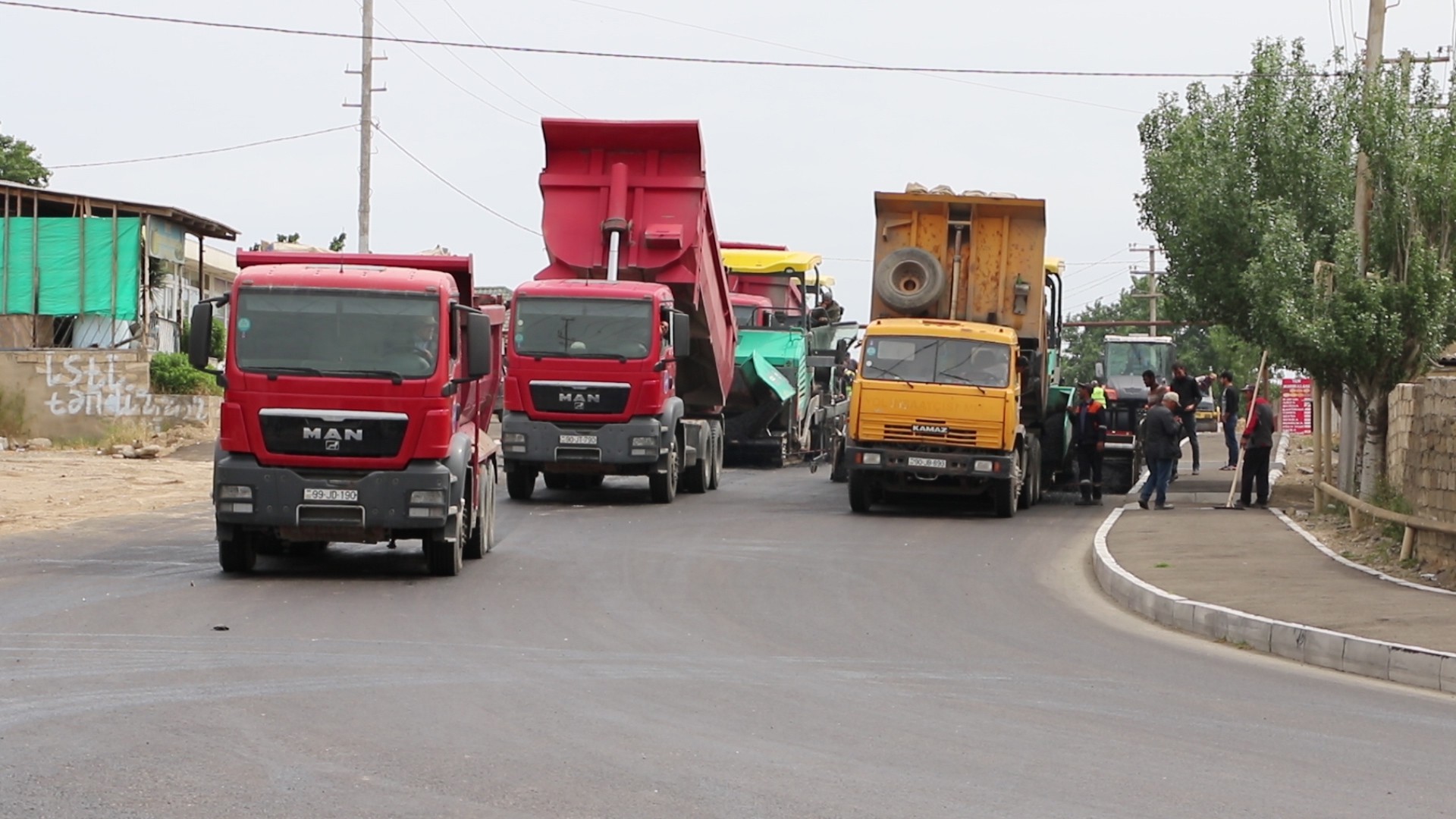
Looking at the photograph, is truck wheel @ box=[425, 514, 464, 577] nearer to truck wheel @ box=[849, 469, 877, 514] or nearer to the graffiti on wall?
truck wheel @ box=[849, 469, 877, 514]

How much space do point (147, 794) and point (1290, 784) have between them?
175 inches

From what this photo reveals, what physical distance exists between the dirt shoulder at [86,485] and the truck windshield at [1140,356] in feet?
106

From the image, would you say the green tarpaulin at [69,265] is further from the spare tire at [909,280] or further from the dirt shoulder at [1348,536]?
the dirt shoulder at [1348,536]

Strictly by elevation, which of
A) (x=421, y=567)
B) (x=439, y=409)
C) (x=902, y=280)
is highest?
(x=902, y=280)

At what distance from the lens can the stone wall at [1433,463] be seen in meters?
15.2

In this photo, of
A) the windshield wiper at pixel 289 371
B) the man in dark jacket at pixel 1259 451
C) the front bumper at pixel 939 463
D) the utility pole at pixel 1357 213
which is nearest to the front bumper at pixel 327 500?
the windshield wiper at pixel 289 371

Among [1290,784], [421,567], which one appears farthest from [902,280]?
[1290,784]

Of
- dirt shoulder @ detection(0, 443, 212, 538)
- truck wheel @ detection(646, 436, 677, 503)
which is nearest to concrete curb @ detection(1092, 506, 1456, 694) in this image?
truck wheel @ detection(646, 436, 677, 503)

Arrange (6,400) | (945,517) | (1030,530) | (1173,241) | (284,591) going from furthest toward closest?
1. (6,400)
2. (1173,241)
3. (945,517)
4. (1030,530)
5. (284,591)

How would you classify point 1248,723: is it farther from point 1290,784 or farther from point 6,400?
point 6,400

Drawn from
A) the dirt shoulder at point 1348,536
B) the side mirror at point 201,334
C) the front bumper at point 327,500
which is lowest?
the dirt shoulder at point 1348,536

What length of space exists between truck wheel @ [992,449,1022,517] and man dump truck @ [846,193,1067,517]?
2 cm

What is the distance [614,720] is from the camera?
8312 mm

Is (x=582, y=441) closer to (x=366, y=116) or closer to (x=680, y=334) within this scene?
(x=680, y=334)
